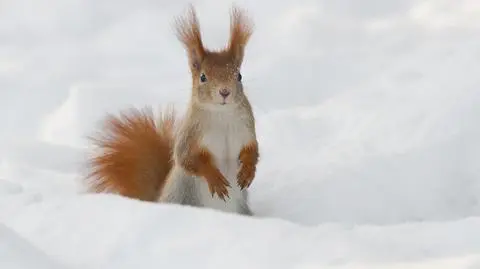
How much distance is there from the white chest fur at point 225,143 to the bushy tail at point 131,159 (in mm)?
302

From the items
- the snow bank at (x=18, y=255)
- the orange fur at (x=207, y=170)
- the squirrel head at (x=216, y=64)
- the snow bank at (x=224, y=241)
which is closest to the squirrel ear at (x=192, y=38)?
the squirrel head at (x=216, y=64)

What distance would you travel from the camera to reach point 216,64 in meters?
3.72

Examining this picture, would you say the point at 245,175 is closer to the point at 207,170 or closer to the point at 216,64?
the point at 207,170

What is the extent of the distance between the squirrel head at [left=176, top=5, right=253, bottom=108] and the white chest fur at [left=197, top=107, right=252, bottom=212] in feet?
0.19

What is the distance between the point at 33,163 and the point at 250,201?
114cm

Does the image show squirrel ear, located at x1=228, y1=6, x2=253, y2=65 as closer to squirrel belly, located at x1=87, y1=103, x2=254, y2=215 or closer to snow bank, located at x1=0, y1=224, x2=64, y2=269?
squirrel belly, located at x1=87, y1=103, x2=254, y2=215

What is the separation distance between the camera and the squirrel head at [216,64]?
367cm

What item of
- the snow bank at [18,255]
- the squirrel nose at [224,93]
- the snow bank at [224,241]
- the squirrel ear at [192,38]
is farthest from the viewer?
the squirrel ear at [192,38]

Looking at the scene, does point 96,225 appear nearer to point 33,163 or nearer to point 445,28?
point 33,163

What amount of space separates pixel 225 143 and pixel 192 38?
38 centimetres

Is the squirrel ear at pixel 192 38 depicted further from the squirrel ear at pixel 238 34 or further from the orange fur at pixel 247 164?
the orange fur at pixel 247 164

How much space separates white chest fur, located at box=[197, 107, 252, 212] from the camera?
3697 mm

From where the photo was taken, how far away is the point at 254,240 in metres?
2.92

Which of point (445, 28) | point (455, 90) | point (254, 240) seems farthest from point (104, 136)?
point (445, 28)
